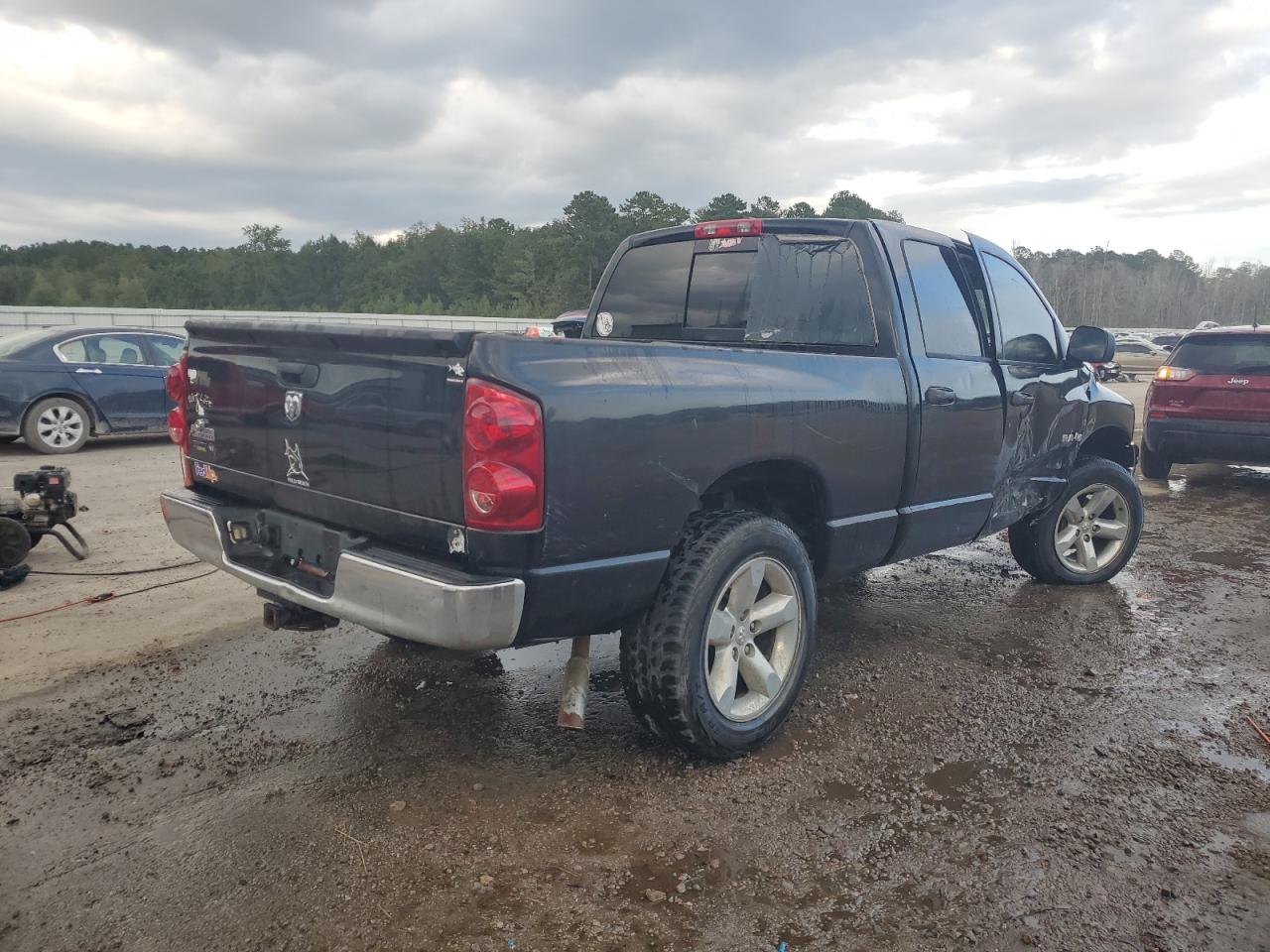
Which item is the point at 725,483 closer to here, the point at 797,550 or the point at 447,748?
the point at 797,550

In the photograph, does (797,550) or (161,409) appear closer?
(797,550)

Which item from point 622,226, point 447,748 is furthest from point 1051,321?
point 622,226

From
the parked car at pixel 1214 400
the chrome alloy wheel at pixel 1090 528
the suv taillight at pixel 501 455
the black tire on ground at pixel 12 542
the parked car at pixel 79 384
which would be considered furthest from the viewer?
the parked car at pixel 79 384

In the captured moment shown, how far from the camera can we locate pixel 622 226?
47.2 m

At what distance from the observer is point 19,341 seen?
9938mm

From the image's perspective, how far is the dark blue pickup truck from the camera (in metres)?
2.62

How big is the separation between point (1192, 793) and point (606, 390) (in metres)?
2.45

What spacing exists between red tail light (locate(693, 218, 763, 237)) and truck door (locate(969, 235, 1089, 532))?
4.23 ft

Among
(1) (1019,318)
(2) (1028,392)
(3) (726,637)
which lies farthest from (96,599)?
(1) (1019,318)

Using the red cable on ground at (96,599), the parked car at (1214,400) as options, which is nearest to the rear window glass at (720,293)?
the red cable on ground at (96,599)

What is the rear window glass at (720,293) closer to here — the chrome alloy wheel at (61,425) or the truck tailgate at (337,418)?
the truck tailgate at (337,418)

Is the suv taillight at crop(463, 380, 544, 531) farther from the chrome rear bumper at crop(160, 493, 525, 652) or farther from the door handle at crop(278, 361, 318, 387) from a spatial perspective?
the door handle at crop(278, 361, 318, 387)

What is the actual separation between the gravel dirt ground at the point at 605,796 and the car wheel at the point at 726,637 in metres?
0.20

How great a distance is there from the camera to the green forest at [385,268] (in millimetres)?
47125
